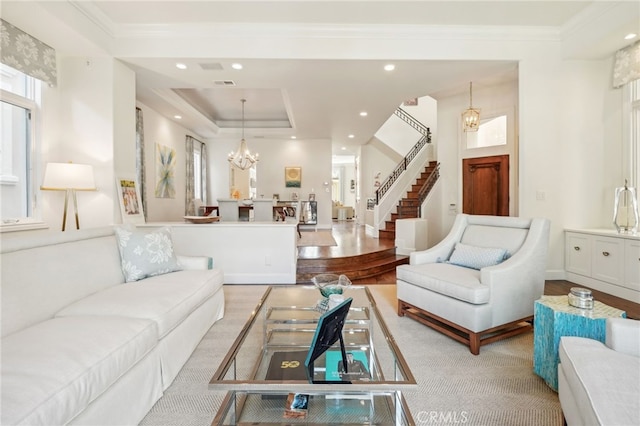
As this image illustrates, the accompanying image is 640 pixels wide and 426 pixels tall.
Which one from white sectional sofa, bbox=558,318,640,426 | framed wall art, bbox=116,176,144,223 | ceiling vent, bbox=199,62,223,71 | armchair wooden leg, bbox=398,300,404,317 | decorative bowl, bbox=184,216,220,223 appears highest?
ceiling vent, bbox=199,62,223,71

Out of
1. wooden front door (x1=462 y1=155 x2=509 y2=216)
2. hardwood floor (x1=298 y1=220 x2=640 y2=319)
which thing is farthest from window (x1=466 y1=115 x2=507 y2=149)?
hardwood floor (x1=298 y1=220 x2=640 y2=319)

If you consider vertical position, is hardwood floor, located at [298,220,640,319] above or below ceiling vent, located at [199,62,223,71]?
below

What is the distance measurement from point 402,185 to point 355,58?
4.87 meters

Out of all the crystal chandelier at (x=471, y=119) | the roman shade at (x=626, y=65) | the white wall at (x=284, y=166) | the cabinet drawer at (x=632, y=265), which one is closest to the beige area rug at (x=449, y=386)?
the cabinet drawer at (x=632, y=265)

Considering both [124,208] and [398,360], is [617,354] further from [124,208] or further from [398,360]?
[124,208]

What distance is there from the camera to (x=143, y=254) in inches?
98.5

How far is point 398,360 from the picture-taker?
1.33 metres

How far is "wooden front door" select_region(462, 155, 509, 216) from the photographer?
5.83 meters

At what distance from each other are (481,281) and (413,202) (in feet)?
18.2

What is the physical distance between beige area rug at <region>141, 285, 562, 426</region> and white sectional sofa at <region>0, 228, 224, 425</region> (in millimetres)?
137

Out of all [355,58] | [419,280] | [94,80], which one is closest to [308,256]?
[419,280]

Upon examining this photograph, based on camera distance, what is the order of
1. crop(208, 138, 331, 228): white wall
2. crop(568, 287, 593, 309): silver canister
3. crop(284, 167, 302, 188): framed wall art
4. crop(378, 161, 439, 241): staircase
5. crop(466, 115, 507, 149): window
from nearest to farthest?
crop(568, 287, 593, 309): silver canister < crop(466, 115, 507, 149): window < crop(378, 161, 439, 241): staircase < crop(208, 138, 331, 228): white wall < crop(284, 167, 302, 188): framed wall art

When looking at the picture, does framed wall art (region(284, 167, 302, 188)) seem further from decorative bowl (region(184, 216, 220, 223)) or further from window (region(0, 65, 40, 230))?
window (region(0, 65, 40, 230))

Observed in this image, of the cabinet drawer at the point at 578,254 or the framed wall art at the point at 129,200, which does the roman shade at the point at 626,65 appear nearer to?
the cabinet drawer at the point at 578,254
